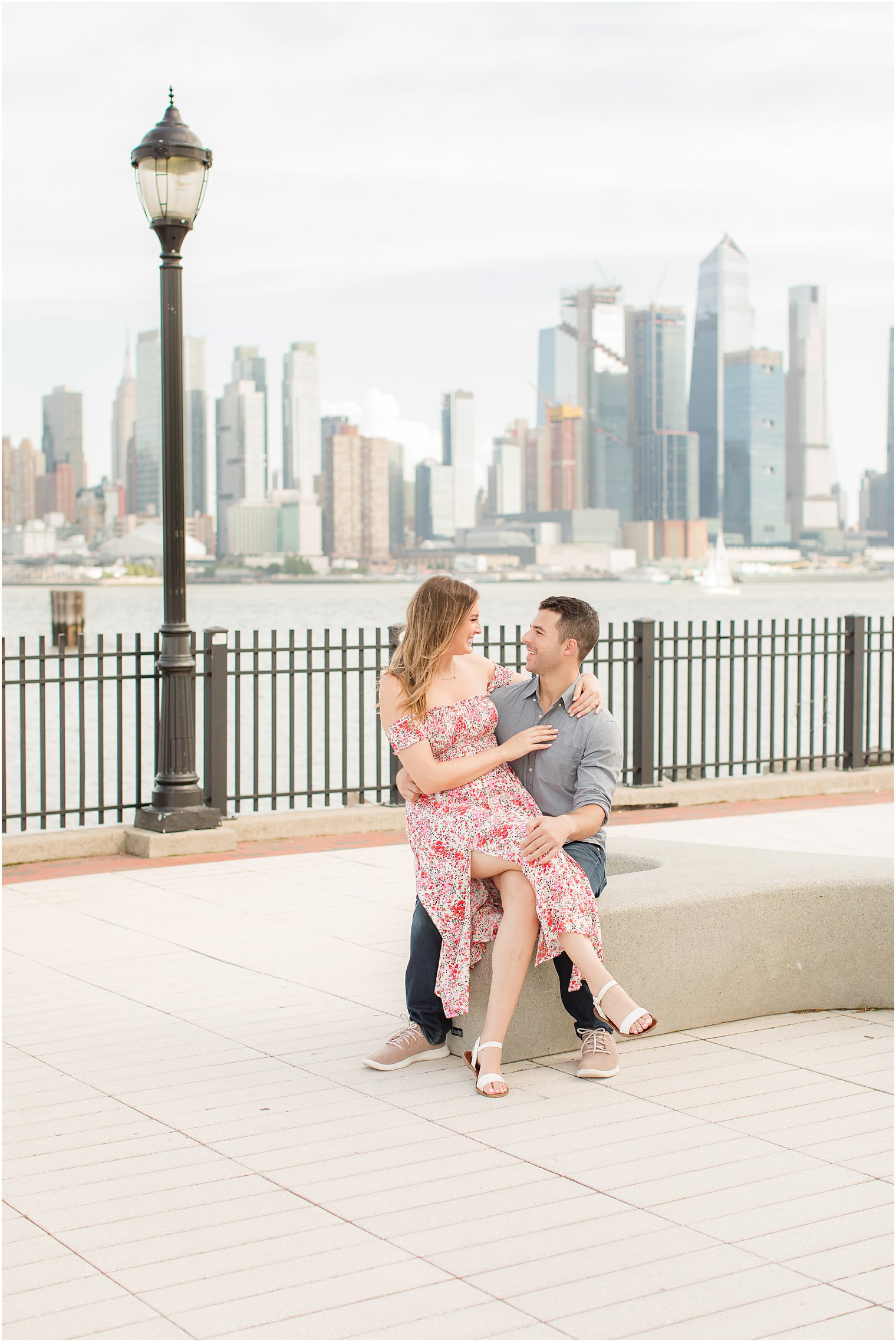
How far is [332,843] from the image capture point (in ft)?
32.2

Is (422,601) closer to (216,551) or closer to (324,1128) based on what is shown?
(324,1128)

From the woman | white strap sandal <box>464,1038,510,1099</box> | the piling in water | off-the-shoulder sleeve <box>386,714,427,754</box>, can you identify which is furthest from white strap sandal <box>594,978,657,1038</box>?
the piling in water

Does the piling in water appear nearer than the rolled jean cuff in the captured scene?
No

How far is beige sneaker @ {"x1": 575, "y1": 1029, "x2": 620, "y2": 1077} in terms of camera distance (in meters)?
4.97

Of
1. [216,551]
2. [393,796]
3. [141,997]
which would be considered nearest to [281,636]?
[216,551]

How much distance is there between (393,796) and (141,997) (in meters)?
4.89

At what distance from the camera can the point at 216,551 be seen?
83.4m

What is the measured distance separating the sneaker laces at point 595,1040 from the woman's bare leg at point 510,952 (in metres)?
0.32

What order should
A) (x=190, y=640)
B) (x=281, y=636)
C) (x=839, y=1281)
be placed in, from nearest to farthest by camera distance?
(x=839, y=1281)
(x=190, y=640)
(x=281, y=636)

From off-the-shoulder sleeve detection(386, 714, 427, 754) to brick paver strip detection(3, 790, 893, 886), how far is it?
4053 millimetres

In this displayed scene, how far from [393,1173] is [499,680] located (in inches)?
75.1

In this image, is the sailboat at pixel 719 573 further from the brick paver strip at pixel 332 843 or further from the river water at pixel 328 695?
the brick paver strip at pixel 332 843

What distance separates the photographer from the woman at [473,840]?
488cm

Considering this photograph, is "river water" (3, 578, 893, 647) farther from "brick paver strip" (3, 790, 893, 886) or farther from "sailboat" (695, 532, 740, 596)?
"brick paver strip" (3, 790, 893, 886)
